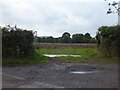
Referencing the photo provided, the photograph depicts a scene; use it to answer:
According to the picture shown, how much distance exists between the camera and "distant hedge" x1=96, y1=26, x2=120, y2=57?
2175 cm

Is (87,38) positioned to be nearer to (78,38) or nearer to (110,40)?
(78,38)

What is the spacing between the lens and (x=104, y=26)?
947 inches

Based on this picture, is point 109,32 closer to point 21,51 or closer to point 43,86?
point 21,51

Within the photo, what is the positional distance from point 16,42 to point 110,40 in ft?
23.2

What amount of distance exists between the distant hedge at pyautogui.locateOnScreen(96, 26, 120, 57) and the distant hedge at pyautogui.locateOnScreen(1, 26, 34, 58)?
6032 mm

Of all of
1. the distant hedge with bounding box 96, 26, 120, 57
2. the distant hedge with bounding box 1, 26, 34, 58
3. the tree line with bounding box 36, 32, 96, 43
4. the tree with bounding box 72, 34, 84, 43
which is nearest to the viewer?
the distant hedge with bounding box 1, 26, 34, 58

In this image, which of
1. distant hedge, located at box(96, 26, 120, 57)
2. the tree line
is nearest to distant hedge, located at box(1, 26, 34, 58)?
distant hedge, located at box(96, 26, 120, 57)

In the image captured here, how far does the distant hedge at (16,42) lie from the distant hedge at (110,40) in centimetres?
603

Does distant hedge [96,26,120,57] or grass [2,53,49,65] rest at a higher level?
distant hedge [96,26,120,57]

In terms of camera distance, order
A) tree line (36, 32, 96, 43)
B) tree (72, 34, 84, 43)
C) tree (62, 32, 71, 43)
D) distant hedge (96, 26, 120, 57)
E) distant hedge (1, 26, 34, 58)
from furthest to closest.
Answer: tree (72, 34, 84, 43)
tree (62, 32, 71, 43)
tree line (36, 32, 96, 43)
distant hedge (96, 26, 120, 57)
distant hedge (1, 26, 34, 58)

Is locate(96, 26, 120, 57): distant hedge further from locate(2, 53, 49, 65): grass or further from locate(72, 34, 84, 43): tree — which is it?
locate(72, 34, 84, 43): tree

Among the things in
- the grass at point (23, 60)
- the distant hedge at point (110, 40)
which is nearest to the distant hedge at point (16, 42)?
the grass at point (23, 60)

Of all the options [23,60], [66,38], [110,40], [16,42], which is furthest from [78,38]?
[23,60]

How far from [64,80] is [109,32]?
495 inches
